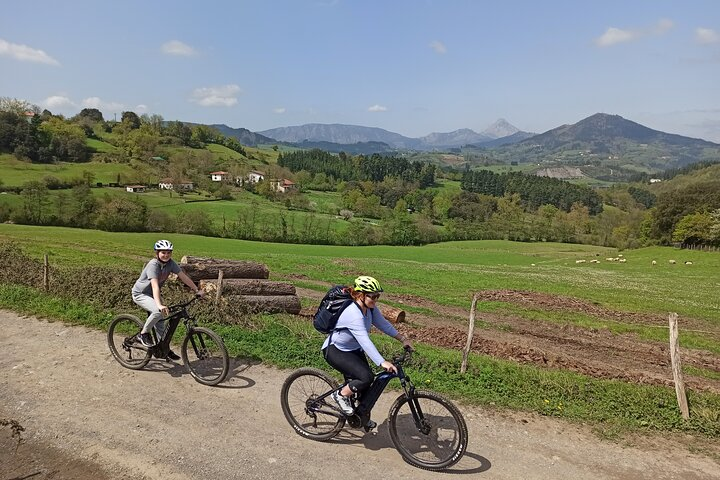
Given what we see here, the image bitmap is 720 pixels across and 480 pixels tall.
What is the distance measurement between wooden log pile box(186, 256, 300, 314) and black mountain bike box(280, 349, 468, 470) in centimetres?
774

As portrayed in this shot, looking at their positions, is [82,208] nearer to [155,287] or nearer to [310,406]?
[155,287]

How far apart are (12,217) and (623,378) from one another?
3367 inches

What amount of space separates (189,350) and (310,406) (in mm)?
3593

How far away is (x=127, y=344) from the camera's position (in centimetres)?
971

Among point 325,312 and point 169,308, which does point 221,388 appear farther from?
point 325,312

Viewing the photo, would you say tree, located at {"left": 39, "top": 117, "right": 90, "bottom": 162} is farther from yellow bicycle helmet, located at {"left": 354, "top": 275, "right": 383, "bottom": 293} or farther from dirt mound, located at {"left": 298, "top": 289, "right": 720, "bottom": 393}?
yellow bicycle helmet, located at {"left": 354, "top": 275, "right": 383, "bottom": 293}

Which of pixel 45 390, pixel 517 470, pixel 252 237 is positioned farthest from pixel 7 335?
pixel 252 237

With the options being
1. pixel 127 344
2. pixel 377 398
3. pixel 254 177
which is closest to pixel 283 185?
pixel 254 177

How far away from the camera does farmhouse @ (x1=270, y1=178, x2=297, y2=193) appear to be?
143200 millimetres

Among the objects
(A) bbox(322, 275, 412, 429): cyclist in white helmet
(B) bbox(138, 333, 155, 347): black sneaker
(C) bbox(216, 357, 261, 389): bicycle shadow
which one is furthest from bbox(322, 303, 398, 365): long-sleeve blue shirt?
(B) bbox(138, 333, 155, 347): black sneaker

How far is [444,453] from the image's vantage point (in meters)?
6.65

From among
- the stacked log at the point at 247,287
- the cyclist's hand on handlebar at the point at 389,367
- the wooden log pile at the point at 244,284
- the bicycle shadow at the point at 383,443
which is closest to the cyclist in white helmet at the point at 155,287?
the bicycle shadow at the point at 383,443

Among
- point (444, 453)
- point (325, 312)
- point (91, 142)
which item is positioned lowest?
point (444, 453)

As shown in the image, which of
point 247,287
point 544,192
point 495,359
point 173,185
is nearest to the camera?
point 495,359
